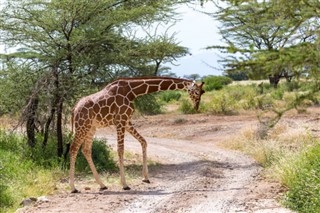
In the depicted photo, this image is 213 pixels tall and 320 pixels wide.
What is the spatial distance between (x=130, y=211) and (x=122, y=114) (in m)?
2.92

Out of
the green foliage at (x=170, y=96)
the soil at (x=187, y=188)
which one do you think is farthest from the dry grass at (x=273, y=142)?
the green foliage at (x=170, y=96)

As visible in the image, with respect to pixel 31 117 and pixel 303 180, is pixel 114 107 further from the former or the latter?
pixel 303 180

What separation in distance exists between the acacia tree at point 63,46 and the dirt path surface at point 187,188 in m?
2.66

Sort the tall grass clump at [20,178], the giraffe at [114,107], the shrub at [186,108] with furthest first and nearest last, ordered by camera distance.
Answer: the shrub at [186,108] → the giraffe at [114,107] → the tall grass clump at [20,178]

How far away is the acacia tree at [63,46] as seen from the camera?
14.8m

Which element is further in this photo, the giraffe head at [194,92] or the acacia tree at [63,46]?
the acacia tree at [63,46]

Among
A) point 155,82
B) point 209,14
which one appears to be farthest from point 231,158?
point 209,14

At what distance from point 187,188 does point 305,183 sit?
2.71 meters

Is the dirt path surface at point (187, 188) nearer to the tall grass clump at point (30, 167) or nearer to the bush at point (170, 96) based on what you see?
the tall grass clump at point (30, 167)

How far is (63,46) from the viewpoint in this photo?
15227mm

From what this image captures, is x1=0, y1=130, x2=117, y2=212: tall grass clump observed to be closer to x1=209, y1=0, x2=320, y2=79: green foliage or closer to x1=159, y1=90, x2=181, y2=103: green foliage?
x1=209, y1=0, x2=320, y2=79: green foliage

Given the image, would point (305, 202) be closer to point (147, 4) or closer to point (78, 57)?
point (78, 57)

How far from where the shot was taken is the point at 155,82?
12828mm

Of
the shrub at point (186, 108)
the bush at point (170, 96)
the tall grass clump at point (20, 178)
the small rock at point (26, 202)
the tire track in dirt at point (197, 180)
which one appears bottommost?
the tire track in dirt at point (197, 180)
